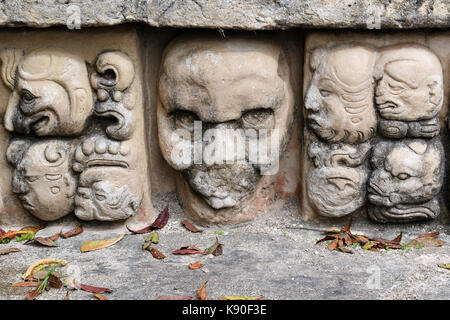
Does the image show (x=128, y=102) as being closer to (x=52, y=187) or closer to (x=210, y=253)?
(x=52, y=187)

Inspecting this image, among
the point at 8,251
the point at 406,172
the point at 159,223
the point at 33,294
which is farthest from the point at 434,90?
the point at 8,251

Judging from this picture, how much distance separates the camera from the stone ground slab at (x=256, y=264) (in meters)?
2.45

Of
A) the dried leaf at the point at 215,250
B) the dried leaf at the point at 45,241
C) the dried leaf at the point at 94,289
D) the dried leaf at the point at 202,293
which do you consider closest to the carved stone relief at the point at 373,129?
the dried leaf at the point at 215,250

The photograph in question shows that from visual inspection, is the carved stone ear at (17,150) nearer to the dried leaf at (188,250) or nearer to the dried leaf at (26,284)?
the dried leaf at (26,284)

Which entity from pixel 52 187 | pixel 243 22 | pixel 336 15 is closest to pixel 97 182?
pixel 52 187

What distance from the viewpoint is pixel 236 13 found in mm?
2531

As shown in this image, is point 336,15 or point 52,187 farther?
point 52,187

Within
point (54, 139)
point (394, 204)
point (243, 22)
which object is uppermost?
point (243, 22)

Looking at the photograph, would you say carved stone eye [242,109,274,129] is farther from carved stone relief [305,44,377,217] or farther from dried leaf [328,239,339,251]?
dried leaf [328,239,339,251]

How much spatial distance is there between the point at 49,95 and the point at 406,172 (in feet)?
4.68

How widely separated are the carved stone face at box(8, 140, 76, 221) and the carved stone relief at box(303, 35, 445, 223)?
986 millimetres

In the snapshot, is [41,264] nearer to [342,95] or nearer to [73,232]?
[73,232]

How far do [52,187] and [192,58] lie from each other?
2.53ft

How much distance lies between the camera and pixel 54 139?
2773 mm
